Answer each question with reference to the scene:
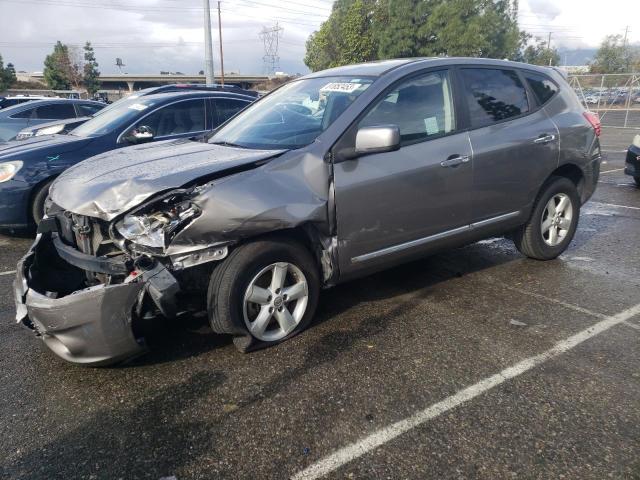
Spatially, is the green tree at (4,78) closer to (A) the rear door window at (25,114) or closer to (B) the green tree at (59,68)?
(B) the green tree at (59,68)

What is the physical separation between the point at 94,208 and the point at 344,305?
1994 mm

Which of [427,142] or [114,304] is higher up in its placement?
[427,142]

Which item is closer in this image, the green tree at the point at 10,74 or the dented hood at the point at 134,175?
the dented hood at the point at 134,175

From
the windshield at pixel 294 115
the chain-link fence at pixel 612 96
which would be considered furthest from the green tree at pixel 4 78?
the windshield at pixel 294 115

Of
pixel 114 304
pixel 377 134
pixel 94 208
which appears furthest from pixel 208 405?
pixel 377 134

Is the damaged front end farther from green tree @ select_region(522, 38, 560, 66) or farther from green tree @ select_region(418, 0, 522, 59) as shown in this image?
green tree @ select_region(522, 38, 560, 66)

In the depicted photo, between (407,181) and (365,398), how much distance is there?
5.18ft

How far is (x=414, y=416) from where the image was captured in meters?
2.54

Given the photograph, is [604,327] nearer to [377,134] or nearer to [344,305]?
[344,305]

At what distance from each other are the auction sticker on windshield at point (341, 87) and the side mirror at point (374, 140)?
539 mm

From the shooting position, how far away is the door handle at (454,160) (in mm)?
3731

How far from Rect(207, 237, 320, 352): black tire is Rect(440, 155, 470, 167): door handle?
4.48ft

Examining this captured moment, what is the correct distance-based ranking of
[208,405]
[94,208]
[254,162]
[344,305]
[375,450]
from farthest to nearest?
[344,305] < [254,162] < [94,208] < [208,405] < [375,450]

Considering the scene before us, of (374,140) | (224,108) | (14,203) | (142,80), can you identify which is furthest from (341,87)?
(142,80)
